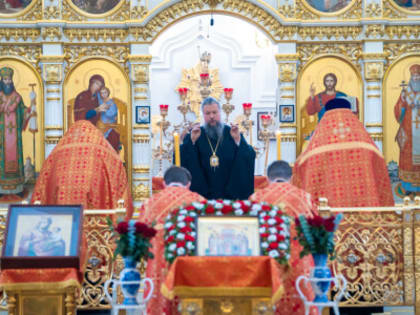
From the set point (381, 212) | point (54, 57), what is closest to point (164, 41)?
point (54, 57)

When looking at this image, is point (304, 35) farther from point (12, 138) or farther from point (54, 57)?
point (12, 138)

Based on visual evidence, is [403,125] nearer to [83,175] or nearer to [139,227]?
[83,175]

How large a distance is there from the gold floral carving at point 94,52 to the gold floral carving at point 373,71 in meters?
3.82

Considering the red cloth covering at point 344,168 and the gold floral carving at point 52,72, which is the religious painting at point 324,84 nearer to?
the gold floral carving at point 52,72

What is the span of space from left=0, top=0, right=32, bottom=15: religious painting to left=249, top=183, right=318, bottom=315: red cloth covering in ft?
25.5

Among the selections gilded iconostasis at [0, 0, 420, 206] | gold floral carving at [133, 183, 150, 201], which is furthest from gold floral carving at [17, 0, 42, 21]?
gold floral carving at [133, 183, 150, 201]

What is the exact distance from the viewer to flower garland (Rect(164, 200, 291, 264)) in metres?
6.26

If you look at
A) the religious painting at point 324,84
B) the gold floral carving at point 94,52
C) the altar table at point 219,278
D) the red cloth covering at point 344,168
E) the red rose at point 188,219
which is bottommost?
the altar table at point 219,278

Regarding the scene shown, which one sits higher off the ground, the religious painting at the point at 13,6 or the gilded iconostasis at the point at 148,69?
the religious painting at the point at 13,6

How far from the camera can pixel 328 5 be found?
13.5 m

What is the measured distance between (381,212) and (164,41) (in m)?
9.82

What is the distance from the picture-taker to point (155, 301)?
670 cm

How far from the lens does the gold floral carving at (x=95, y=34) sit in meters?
13.4

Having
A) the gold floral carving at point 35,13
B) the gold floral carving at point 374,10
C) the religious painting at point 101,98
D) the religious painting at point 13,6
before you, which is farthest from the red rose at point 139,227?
the gold floral carving at point 374,10
